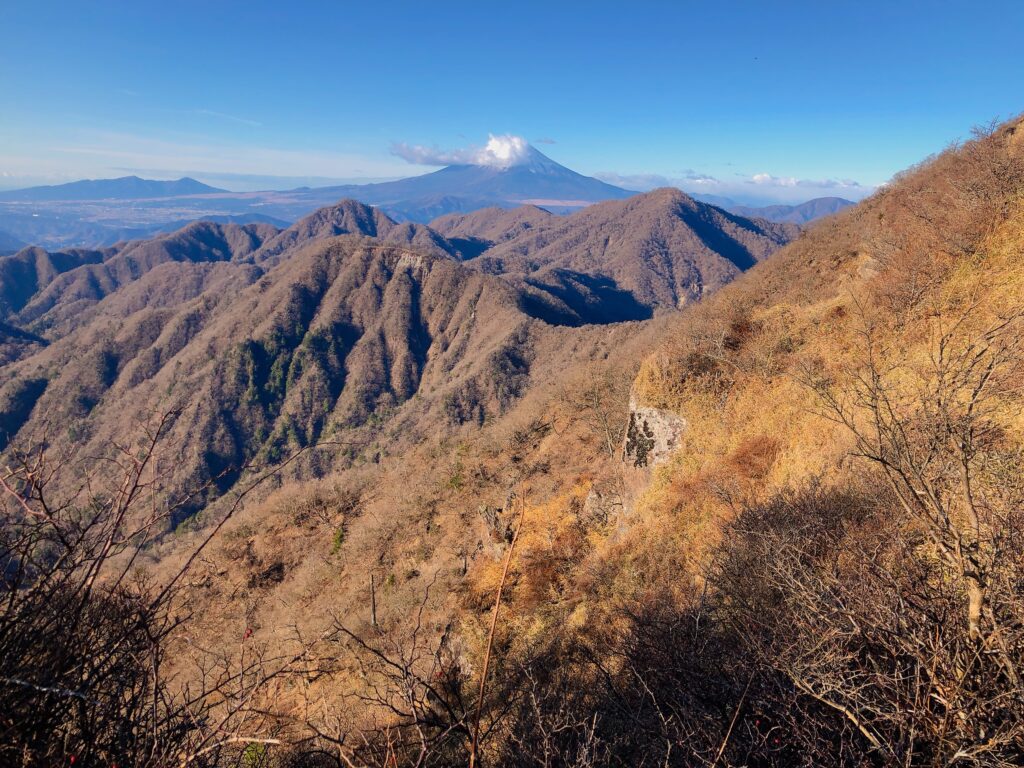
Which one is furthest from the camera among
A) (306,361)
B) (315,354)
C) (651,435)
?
(315,354)

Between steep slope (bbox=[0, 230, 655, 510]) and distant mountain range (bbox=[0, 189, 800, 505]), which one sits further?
distant mountain range (bbox=[0, 189, 800, 505])

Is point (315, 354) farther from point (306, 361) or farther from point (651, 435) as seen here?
point (651, 435)

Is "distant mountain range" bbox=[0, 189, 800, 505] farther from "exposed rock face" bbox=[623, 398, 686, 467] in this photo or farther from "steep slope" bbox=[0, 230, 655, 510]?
"exposed rock face" bbox=[623, 398, 686, 467]

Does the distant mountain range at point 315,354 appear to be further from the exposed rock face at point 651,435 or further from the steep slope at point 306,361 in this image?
the exposed rock face at point 651,435

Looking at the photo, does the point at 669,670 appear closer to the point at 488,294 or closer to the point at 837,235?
the point at 837,235

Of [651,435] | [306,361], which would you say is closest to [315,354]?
[306,361]

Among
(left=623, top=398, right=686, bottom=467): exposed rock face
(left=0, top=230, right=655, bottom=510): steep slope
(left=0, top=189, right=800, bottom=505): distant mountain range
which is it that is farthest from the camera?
(left=0, top=189, right=800, bottom=505): distant mountain range

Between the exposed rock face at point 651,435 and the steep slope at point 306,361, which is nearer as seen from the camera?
the exposed rock face at point 651,435

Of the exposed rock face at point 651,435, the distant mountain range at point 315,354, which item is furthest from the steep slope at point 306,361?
the exposed rock face at point 651,435

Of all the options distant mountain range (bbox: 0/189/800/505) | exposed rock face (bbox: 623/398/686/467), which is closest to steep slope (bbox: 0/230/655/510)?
distant mountain range (bbox: 0/189/800/505)
